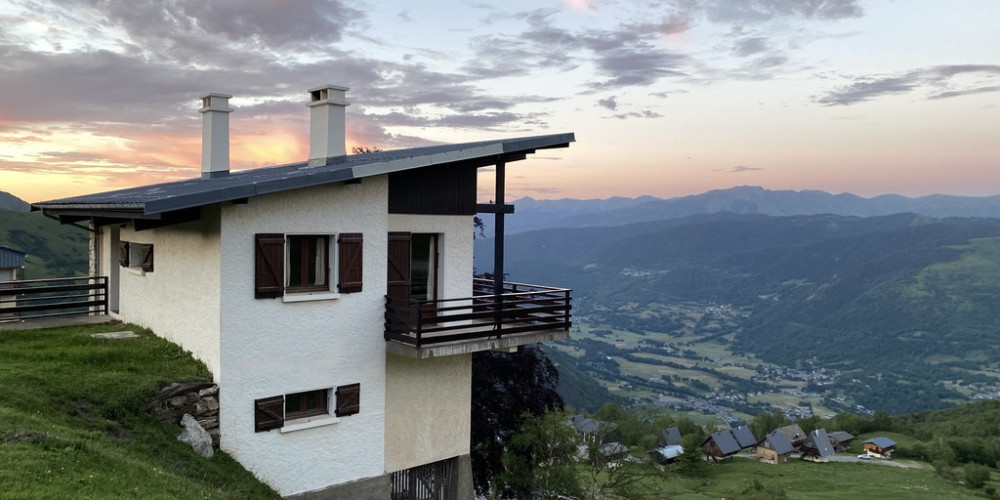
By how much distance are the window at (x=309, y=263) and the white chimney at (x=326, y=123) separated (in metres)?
4.15

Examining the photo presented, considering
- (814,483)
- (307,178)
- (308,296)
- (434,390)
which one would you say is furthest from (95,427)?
(814,483)

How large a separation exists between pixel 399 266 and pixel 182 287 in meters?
4.91

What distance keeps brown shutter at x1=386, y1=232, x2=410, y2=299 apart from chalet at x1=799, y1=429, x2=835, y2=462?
10408cm

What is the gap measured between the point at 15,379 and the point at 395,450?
26.2ft

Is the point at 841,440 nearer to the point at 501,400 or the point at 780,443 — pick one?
the point at 780,443

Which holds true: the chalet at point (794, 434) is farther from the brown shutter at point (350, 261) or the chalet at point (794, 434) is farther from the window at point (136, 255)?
the window at point (136, 255)

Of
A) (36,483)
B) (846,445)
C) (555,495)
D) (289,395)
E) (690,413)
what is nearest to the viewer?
(36,483)

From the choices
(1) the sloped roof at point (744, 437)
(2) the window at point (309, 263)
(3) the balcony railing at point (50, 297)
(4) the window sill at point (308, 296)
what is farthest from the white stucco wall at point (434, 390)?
(1) the sloped roof at point (744, 437)

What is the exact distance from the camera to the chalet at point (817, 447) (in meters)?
103

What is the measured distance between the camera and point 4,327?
681 inches

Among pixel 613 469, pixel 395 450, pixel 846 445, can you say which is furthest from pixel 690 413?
pixel 395 450

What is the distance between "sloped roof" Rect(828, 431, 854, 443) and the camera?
112m

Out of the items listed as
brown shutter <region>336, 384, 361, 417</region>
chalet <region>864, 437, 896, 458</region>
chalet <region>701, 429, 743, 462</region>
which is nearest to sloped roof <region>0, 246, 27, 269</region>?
brown shutter <region>336, 384, 361, 417</region>

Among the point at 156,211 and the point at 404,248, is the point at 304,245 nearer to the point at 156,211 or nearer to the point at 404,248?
the point at 404,248
